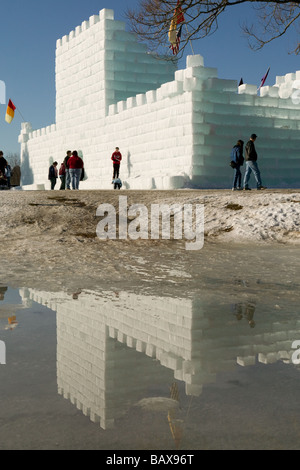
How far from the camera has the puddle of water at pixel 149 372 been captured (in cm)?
236

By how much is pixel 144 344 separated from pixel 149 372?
1.84 ft

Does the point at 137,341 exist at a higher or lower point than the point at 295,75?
lower

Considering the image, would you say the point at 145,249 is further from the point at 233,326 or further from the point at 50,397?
the point at 50,397

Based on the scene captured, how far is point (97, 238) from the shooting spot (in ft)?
32.4

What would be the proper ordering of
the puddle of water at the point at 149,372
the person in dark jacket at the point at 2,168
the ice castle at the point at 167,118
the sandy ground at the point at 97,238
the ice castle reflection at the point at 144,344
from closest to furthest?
the puddle of water at the point at 149,372, the ice castle reflection at the point at 144,344, the sandy ground at the point at 97,238, the person in dark jacket at the point at 2,168, the ice castle at the point at 167,118

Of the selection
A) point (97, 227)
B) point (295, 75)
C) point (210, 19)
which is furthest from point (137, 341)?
point (295, 75)

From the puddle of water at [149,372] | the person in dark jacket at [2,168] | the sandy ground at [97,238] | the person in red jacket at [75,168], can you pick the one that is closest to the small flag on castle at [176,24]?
the person in red jacket at [75,168]

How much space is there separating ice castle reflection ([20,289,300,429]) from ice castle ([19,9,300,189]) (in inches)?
641

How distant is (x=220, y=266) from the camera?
23.7 ft

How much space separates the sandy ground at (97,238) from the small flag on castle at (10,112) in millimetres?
22870

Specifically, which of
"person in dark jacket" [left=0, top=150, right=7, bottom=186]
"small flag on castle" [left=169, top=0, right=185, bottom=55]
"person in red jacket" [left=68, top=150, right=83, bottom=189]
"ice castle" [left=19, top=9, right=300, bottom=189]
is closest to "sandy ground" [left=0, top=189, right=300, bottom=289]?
"person in red jacket" [left=68, top=150, right=83, bottom=189]

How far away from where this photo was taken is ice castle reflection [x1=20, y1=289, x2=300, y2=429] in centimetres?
294

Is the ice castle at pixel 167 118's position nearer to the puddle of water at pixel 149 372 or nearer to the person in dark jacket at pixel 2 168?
the person in dark jacket at pixel 2 168

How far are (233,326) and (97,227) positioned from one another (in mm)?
6880
